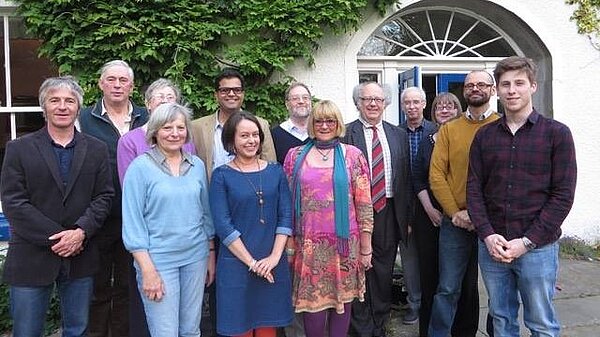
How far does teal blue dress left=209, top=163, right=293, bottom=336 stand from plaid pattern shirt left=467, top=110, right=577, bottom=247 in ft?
3.88

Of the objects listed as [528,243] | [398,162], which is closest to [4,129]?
[398,162]

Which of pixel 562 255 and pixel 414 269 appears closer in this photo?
pixel 414 269

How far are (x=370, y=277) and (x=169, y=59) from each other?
3313 millimetres

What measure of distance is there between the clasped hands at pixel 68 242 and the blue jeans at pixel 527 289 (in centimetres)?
239

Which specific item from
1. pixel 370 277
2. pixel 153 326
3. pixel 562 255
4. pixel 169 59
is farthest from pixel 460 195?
pixel 562 255

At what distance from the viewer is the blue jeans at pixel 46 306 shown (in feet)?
9.61

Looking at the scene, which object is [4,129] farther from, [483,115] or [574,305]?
[574,305]

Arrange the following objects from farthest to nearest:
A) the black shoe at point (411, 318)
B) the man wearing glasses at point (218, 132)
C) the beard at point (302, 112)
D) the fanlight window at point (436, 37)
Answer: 1. the fanlight window at point (436, 37)
2. the black shoe at point (411, 318)
3. the beard at point (302, 112)
4. the man wearing glasses at point (218, 132)

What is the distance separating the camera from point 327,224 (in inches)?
128

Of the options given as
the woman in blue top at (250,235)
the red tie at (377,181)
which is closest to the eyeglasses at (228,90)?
the woman in blue top at (250,235)

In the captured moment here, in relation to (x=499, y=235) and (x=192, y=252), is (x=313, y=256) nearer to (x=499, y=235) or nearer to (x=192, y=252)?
(x=192, y=252)

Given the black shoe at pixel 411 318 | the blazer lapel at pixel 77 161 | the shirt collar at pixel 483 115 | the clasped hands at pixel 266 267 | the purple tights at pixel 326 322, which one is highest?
the shirt collar at pixel 483 115

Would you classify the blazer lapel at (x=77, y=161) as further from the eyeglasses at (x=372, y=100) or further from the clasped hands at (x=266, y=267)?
the eyeglasses at (x=372, y=100)

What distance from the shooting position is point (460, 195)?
3496mm
